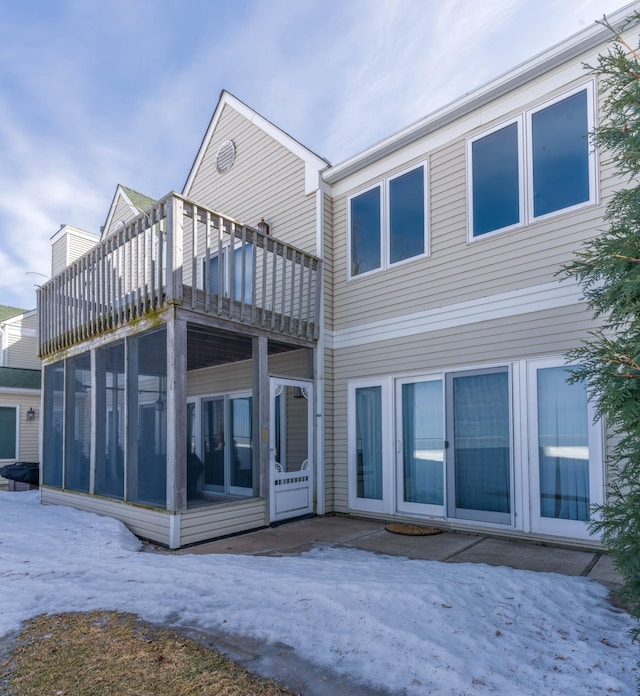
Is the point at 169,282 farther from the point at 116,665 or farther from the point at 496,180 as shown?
the point at 496,180

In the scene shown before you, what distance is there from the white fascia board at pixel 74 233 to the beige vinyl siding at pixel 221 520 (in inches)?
476

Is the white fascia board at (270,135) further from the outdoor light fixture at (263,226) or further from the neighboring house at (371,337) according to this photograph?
the outdoor light fixture at (263,226)

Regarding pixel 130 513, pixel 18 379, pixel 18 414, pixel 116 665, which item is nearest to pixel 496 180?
pixel 116 665

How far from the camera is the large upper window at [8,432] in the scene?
1218 cm

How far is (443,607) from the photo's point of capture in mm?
3199

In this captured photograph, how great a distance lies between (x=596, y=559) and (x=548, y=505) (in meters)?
0.70

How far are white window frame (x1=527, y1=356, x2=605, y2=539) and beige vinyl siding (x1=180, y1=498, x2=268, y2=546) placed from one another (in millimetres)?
3194

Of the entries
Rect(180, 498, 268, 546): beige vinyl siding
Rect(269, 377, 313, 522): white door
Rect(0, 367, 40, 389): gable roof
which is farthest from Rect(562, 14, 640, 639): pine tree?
Rect(0, 367, 40, 389): gable roof

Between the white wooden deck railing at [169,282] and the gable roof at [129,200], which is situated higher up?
the gable roof at [129,200]

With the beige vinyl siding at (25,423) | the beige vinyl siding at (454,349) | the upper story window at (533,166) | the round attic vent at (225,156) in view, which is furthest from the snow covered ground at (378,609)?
the beige vinyl siding at (25,423)

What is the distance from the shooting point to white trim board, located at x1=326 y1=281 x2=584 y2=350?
5.27 meters

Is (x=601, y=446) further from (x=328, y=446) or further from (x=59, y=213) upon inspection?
(x=59, y=213)

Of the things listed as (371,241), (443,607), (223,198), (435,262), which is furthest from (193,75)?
(443,607)

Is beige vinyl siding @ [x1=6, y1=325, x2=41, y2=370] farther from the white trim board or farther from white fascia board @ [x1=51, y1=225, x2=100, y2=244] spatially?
the white trim board
